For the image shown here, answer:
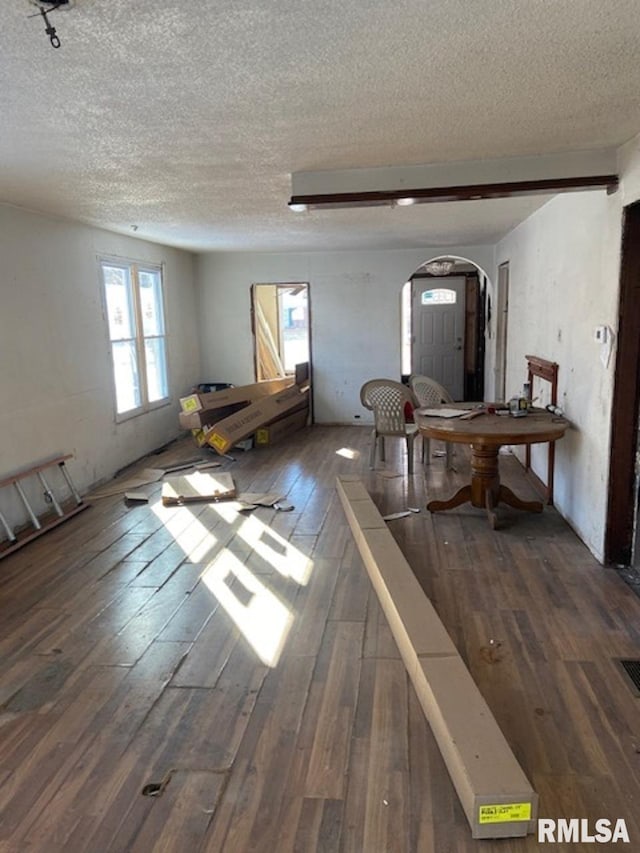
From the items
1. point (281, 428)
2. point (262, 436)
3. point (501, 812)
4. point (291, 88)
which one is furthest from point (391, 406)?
point (501, 812)

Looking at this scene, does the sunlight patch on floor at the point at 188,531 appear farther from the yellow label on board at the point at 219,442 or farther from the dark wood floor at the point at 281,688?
the yellow label on board at the point at 219,442

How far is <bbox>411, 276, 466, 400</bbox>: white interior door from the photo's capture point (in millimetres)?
9742

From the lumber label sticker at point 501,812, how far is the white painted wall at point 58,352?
3.68 metres

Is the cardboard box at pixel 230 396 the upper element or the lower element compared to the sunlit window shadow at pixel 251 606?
upper

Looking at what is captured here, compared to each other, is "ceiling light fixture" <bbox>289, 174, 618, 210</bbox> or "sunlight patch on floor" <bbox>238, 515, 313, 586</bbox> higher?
"ceiling light fixture" <bbox>289, 174, 618, 210</bbox>

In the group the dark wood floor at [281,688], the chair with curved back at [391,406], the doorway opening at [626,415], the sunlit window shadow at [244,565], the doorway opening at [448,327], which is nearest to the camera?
the dark wood floor at [281,688]

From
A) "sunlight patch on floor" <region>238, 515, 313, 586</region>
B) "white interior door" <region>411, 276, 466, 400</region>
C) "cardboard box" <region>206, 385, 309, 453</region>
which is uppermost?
"white interior door" <region>411, 276, 466, 400</region>

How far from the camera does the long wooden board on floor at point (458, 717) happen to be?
1.68 meters

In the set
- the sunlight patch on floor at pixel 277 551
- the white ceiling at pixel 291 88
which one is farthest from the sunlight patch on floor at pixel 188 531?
the white ceiling at pixel 291 88

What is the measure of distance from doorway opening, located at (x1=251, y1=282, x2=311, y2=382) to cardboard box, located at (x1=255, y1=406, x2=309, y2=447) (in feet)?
2.78

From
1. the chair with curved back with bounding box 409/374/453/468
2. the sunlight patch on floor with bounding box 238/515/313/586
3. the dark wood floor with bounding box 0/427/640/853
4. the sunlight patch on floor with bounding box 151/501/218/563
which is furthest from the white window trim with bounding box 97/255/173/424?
the chair with curved back with bounding box 409/374/453/468

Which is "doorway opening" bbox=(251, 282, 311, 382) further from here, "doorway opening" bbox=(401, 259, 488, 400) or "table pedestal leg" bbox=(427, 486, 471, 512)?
"table pedestal leg" bbox=(427, 486, 471, 512)

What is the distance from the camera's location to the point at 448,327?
9781 mm

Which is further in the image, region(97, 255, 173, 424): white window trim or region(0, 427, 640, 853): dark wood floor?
region(97, 255, 173, 424): white window trim
